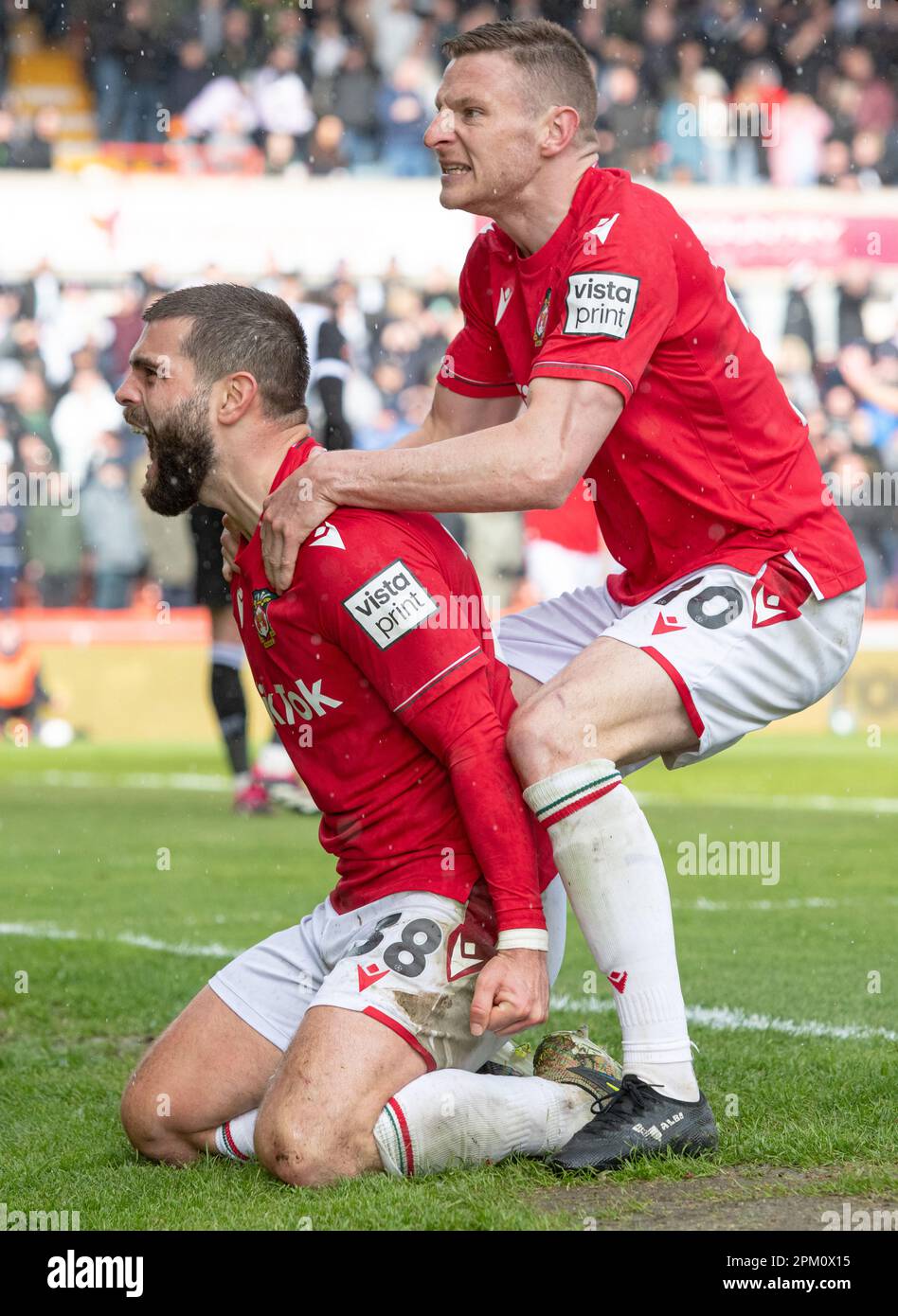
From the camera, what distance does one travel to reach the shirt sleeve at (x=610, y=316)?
11.1 feet

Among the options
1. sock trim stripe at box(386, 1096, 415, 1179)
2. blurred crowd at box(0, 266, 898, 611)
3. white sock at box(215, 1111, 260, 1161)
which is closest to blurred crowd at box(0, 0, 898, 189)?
blurred crowd at box(0, 266, 898, 611)

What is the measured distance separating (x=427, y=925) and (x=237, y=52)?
1696 centimetres

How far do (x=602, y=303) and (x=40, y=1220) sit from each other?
6.25 ft

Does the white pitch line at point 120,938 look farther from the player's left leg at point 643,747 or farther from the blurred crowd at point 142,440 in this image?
the blurred crowd at point 142,440

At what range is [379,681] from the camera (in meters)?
3.31

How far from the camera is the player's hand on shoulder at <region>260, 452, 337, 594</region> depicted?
10.8 feet

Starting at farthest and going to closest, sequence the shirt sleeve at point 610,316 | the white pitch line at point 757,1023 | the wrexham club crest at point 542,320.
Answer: the white pitch line at point 757,1023 < the wrexham club crest at point 542,320 < the shirt sleeve at point 610,316

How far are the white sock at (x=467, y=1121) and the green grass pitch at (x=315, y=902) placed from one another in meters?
0.06

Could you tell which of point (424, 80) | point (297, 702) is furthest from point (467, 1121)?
point (424, 80)

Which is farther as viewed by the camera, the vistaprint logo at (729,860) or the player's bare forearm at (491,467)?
the vistaprint logo at (729,860)

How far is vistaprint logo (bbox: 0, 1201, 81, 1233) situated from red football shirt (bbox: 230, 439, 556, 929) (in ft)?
2.66

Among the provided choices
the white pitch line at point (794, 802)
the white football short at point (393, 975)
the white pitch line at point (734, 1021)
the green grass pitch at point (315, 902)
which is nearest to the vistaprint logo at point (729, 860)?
the green grass pitch at point (315, 902)

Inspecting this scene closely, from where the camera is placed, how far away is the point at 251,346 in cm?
348
